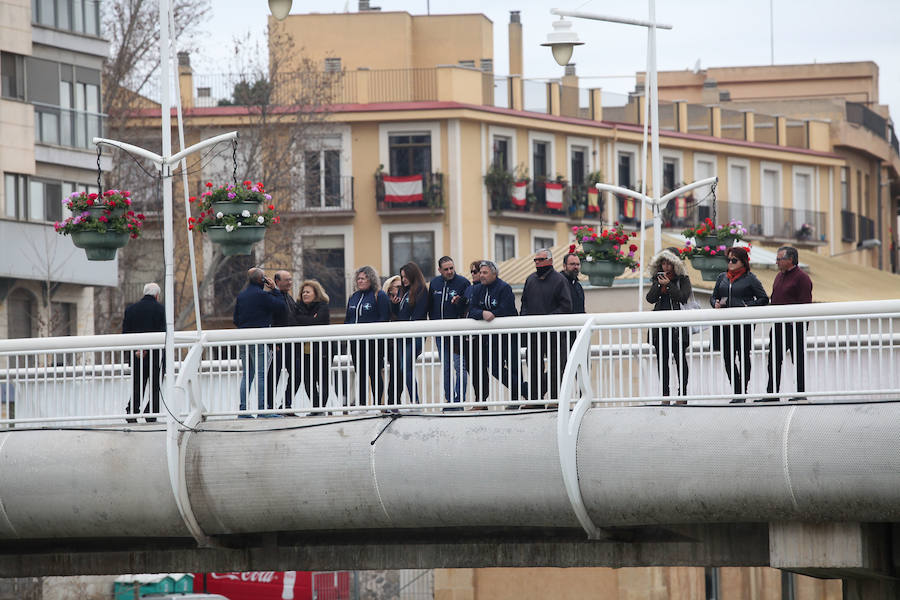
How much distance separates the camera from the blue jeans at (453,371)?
16.9 meters

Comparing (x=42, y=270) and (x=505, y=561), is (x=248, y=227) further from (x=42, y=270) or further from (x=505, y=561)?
(x=42, y=270)

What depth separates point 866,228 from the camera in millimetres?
71625

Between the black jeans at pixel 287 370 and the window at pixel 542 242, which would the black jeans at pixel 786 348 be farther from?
the window at pixel 542 242

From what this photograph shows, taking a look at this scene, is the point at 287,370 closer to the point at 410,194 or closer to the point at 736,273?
the point at 736,273

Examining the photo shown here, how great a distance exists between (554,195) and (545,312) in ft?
136

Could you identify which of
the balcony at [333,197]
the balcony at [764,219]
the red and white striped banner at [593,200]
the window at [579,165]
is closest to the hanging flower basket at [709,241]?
the balcony at [333,197]

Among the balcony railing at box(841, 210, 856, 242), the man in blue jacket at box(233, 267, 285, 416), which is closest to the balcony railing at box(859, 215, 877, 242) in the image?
the balcony railing at box(841, 210, 856, 242)

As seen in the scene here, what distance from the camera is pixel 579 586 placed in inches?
1393

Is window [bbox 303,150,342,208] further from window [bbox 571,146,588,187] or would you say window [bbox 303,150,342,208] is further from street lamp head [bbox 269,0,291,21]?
street lamp head [bbox 269,0,291,21]

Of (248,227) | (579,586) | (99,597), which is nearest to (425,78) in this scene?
(99,597)

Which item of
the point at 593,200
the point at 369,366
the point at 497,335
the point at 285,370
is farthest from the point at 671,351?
the point at 593,200

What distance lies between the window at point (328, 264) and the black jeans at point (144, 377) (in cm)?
3726

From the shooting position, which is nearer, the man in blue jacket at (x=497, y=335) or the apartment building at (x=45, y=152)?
the man in blue jacket at (x=497, y=335)

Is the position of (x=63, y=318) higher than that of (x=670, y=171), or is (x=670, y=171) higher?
(x=670, y=171)
